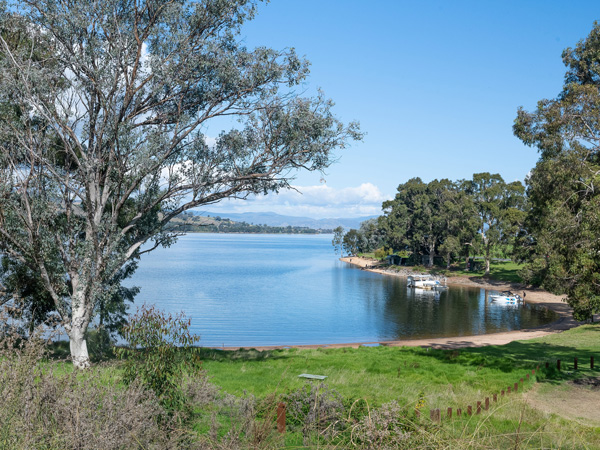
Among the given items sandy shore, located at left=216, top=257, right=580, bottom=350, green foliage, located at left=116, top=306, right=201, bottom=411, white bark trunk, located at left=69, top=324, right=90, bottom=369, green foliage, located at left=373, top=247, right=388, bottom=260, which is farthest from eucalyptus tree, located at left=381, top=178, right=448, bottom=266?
green foliage, located at left=116, top=306, right=201, bottom=411

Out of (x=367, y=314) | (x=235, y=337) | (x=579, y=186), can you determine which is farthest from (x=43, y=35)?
(x=367, y=314)

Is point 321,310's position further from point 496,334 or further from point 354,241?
point 354,241

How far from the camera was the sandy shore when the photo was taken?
31.0 meters

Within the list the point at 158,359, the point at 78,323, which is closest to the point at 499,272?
the point at 78,323

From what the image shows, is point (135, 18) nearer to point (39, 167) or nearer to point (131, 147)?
point (131, 147)

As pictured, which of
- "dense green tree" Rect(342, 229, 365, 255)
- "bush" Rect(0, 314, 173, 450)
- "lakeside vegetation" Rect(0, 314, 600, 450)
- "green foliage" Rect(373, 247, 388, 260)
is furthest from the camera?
"dense green tree" Rect(342, 229, 365, 255)

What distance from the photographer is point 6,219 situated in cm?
1450

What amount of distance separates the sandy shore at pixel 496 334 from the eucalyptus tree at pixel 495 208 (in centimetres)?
576

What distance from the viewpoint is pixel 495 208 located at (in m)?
73.3

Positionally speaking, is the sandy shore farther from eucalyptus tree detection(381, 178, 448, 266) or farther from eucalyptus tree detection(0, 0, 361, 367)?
eucalyptus tree detection(0, 0, 361, 367)

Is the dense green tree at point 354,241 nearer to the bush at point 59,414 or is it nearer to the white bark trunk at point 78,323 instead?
the white bark trunk at point 78,323

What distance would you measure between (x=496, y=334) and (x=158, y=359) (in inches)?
1355

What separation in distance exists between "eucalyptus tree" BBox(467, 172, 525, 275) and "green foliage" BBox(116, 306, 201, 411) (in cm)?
6773

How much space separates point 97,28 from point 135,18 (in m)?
1.18
